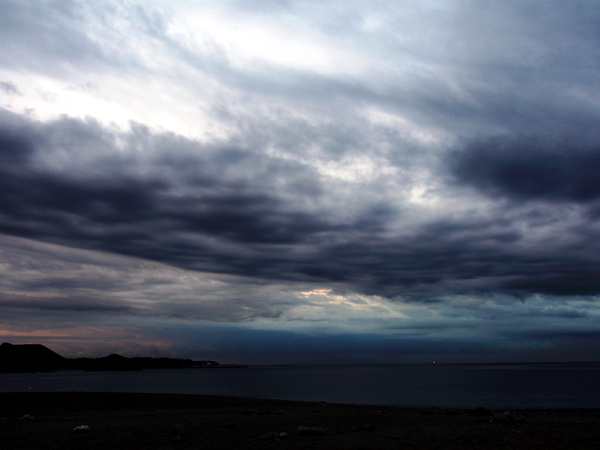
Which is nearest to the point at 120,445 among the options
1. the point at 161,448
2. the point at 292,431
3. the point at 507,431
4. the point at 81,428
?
the point at 161,448

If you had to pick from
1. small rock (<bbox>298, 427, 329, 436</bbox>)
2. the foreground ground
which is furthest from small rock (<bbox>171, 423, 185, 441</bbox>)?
small rock (<bbox>298, 427, 329, 436</bbox>)

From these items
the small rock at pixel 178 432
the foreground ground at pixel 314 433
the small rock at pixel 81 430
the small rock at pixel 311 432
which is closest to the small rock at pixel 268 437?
the foreground ground at pixel 314 433

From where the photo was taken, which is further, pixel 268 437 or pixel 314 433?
pixel 314 433

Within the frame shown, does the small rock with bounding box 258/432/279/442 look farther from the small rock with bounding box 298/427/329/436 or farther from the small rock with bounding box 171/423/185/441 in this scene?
the small rock with bounding box 171/423/185/441

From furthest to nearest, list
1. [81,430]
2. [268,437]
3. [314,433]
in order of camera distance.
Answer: [81,430], [314,433], [268,437]

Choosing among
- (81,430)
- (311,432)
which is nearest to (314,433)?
(311,432)

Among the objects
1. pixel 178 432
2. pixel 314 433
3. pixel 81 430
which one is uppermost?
pixel 314 433

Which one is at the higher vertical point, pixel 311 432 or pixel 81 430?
pixel 311 432

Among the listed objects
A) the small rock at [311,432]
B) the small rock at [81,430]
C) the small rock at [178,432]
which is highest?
the small rock at [311,432]

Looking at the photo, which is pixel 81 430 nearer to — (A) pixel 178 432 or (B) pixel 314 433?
(A) pixel 178 432

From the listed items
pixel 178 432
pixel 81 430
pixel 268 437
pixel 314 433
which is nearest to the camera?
pixel 268 437

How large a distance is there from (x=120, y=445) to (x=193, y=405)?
25177mm

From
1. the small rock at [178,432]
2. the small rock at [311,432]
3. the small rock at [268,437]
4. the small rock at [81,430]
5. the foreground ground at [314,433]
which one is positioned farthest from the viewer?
the small rock at [81,430]

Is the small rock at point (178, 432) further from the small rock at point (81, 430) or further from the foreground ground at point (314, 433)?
the small rock at point (81, 430)
